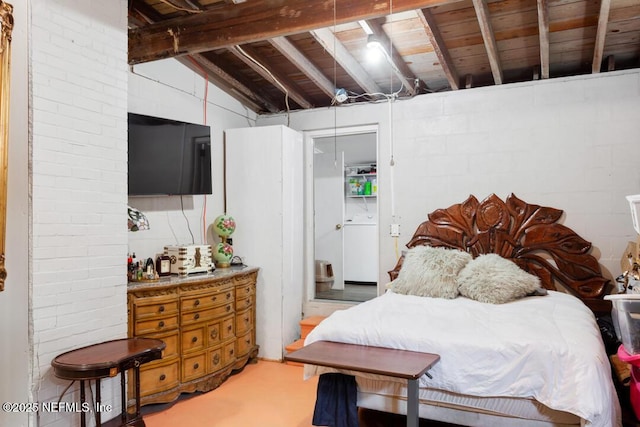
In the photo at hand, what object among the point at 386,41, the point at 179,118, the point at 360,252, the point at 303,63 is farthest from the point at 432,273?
the point at 360,252

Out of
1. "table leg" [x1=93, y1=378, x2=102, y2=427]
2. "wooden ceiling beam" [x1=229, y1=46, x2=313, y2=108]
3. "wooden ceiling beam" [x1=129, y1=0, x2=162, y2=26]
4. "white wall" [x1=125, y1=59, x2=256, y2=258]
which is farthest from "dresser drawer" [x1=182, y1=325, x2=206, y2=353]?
"wooden ceiling beam" [x1=129, y1=0, x2=162, y2=26]

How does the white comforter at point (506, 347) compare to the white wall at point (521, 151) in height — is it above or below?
below

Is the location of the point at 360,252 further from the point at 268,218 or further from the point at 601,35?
the point at 601,35

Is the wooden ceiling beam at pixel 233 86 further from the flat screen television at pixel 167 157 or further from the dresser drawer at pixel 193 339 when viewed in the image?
the dresser drawer at pixel 193 339

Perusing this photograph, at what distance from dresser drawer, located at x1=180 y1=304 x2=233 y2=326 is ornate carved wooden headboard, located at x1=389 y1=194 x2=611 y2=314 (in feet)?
5.44

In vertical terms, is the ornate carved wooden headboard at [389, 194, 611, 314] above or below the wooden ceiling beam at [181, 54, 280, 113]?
below

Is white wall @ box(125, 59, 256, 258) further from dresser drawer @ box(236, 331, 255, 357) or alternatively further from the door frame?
dresser drawer @ box(236, 331, 255, 357)

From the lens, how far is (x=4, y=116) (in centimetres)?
212

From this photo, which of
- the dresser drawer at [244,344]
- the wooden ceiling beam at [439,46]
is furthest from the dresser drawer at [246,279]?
the wooden ceiling beam at [439,46]

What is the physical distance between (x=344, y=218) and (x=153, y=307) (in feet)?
12.7

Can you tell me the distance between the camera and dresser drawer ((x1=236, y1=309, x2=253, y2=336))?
13.0ft

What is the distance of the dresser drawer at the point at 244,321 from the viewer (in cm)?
396

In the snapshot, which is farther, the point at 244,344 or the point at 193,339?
the point at 244,344

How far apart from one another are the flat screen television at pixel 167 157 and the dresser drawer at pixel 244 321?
46.7 inches
